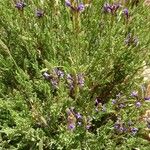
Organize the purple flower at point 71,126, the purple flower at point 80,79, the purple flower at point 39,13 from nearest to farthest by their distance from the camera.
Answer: the purple flower at point 71,126
the purple flower at point 80,79
the purple flower at point 39,13

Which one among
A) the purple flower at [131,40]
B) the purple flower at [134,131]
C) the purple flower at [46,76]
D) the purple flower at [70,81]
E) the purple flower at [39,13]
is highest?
the purple flower at [39,13]

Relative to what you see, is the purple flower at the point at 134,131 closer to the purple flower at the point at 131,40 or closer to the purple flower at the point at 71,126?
the purple flower at the point at 71,126

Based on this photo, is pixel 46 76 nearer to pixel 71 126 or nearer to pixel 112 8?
pixel 71 126

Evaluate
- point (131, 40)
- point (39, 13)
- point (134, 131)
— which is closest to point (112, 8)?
point (131, 40)

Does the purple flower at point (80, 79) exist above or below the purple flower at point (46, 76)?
below

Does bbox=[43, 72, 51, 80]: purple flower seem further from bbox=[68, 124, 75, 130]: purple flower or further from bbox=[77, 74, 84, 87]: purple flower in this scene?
bbox=[68, 124, 75, 130]: purple flower

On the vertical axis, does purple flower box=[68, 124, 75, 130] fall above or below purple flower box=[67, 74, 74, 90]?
below

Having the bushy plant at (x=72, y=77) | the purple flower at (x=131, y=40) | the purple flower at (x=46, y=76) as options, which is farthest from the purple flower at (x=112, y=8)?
the purple flower at (x=46, y=76)

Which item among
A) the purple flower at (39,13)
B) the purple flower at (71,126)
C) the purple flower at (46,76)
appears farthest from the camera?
the purple flower at (39,13)

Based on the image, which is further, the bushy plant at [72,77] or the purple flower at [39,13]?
the purple flower at [39,13]

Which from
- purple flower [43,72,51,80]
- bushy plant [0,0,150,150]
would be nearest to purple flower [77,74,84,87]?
bushy plant [0,0,150,150]
